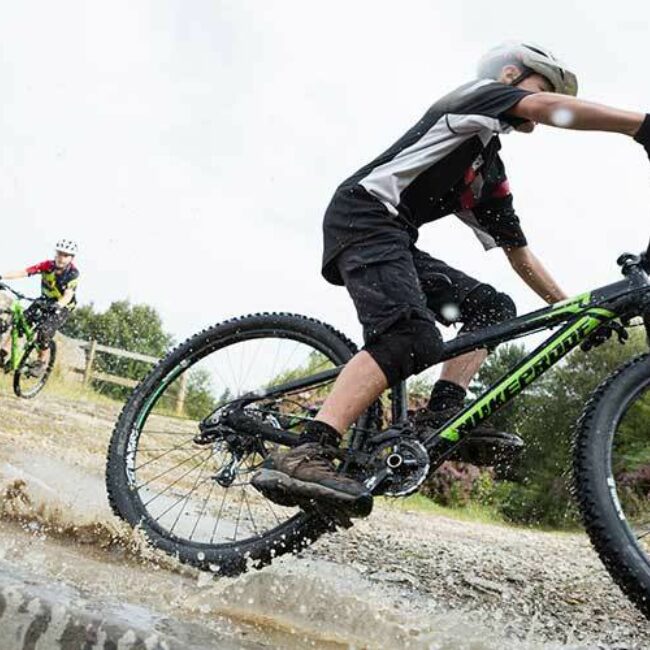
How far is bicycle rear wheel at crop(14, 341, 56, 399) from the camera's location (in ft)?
39.4

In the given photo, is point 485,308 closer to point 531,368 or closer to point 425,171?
point 531,368

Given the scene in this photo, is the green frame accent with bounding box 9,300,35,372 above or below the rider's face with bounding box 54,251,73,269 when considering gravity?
below

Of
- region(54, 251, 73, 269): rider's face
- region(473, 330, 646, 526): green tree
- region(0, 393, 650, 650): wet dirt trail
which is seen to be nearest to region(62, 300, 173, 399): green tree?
region(473, 330, 646, 526): green tree

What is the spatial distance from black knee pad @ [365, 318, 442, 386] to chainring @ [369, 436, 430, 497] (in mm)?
249

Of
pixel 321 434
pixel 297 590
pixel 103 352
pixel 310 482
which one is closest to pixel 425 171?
pixel 321 434

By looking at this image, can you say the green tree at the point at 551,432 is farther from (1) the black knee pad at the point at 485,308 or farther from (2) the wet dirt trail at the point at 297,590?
(1) the black knee pad at the point at 485,308

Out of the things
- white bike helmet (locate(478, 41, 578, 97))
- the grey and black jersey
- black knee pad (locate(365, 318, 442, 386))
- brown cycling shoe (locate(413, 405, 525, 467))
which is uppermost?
white bike helmet (locate(478, 41, 578, 97))

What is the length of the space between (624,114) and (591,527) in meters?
1.41

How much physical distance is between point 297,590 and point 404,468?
2.07ft

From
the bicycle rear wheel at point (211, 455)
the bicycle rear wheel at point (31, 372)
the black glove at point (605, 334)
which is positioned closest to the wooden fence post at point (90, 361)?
the bicycle rear wheel at point (31, 372)

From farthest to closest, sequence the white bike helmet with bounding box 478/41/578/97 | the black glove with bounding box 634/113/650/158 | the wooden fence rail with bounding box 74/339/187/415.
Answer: the wooden fence rail with bounding box 74/339/187/415
the white bike helmet with bounding box 478/41/578/97
the black glove with bounding box 634/113/650/158

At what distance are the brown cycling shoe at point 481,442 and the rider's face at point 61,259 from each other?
9909 millimetres

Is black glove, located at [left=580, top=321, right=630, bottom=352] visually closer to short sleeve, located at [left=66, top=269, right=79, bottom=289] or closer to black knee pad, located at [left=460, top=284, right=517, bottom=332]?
black knee pad, located at [left=460, top=284, right=517, bottom=332]

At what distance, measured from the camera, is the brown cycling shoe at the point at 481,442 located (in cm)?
326
